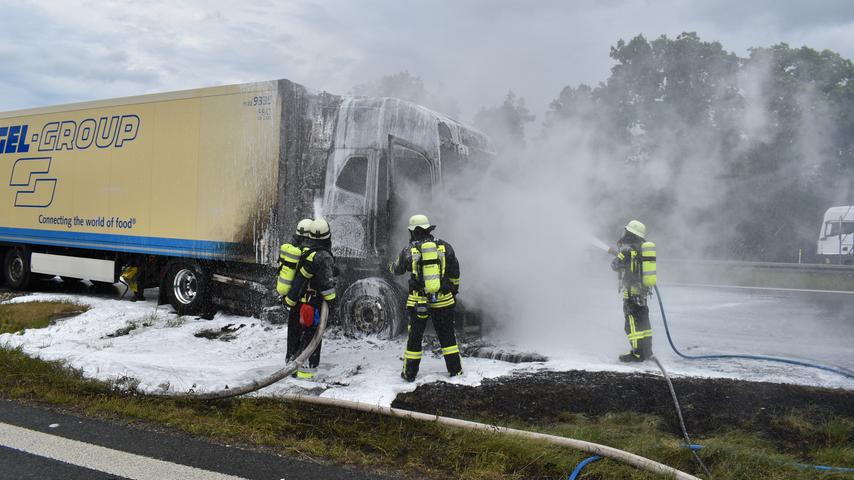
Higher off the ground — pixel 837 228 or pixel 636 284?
pixel 837 228

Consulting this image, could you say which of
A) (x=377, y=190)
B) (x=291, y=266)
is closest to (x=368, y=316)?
(x=377, y=190)

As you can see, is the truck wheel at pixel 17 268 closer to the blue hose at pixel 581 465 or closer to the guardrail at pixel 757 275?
the blue hose at pixel 581 465

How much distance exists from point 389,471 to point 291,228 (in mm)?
4768

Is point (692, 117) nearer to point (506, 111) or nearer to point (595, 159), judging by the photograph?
point (595, 159)

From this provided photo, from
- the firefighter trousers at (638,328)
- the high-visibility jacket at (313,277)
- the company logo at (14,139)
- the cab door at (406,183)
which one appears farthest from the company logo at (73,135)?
the firefighter trousers at (638,328)

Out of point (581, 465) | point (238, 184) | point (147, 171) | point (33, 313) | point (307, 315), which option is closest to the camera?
point (581, 465)

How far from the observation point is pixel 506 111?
989cm

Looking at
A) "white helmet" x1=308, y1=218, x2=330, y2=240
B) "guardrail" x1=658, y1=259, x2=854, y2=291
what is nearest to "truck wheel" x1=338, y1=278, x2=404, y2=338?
"white helmet" x1=308, y1=218, x2=330, y2=240

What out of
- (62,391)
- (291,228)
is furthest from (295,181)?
(62,391)

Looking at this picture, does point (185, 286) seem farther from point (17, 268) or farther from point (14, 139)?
point (14, 139)

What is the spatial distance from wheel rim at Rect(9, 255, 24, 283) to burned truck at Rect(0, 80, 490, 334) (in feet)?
4.55

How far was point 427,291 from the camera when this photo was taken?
5828mm

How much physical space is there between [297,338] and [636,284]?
3724mm

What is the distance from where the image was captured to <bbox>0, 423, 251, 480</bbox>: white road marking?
3531 mm
